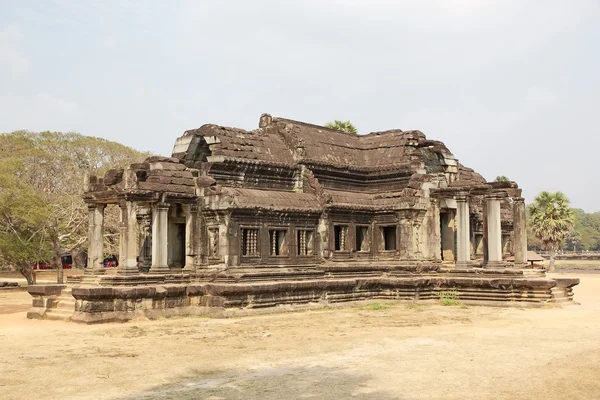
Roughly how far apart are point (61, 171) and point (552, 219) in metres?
39.0

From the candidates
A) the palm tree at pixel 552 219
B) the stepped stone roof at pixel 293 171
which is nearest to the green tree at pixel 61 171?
the stepped stone roof at pixel 293 171

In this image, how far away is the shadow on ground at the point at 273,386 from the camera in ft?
31.2

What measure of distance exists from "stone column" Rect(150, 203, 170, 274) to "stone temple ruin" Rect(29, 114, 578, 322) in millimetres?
42

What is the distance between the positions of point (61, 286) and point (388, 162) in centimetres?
1321

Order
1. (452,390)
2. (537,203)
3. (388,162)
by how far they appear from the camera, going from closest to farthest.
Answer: (452,390) → (388,162) → (537,203)

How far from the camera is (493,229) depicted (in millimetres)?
24625

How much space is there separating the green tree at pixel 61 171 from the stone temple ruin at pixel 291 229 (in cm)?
1466

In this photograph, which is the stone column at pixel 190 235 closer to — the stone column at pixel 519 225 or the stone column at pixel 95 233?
the stone column at pixel 95 233

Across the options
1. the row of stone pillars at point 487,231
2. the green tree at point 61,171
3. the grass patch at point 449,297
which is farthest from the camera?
the green tree at point 61,171

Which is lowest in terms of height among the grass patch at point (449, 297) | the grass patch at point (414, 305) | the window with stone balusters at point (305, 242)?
the grass patch at point (414, 305)

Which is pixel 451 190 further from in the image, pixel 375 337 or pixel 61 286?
pixel 61 286

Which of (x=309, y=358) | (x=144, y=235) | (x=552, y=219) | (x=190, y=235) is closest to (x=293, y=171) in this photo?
(x=190, y=235)

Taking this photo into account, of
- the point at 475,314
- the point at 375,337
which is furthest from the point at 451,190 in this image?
the point at 375,337

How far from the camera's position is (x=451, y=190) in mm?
25031
